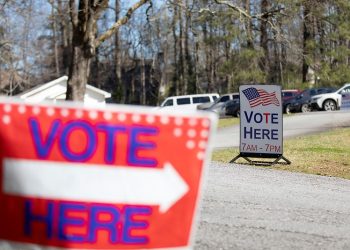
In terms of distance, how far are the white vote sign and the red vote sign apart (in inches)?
403

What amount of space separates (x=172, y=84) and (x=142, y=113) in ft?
227

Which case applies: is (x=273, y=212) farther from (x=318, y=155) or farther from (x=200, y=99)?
(x=200, y=99)

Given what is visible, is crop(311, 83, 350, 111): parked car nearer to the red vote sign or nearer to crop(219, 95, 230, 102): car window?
crop(219, 95, 230, 102): car window

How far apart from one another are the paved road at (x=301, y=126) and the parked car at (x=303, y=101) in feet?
18.2

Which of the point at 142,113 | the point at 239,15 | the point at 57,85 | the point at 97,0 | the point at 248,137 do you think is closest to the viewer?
the point at 142,113

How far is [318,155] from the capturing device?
14.5m

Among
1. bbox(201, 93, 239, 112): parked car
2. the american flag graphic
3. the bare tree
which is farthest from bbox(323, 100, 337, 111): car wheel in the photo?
the american flag graphic

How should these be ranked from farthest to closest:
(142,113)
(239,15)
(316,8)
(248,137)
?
(316,8) → (239,15) → (248,137) → (142,113)

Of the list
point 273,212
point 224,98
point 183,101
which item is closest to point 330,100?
point 224,98

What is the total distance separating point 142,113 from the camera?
108 inches

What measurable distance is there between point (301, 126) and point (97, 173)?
23493 millimetres

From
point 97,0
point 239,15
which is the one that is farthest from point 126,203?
point 239,15

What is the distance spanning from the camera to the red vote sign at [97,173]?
274 cm

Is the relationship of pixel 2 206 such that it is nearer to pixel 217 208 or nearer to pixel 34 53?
pixel 217 208
